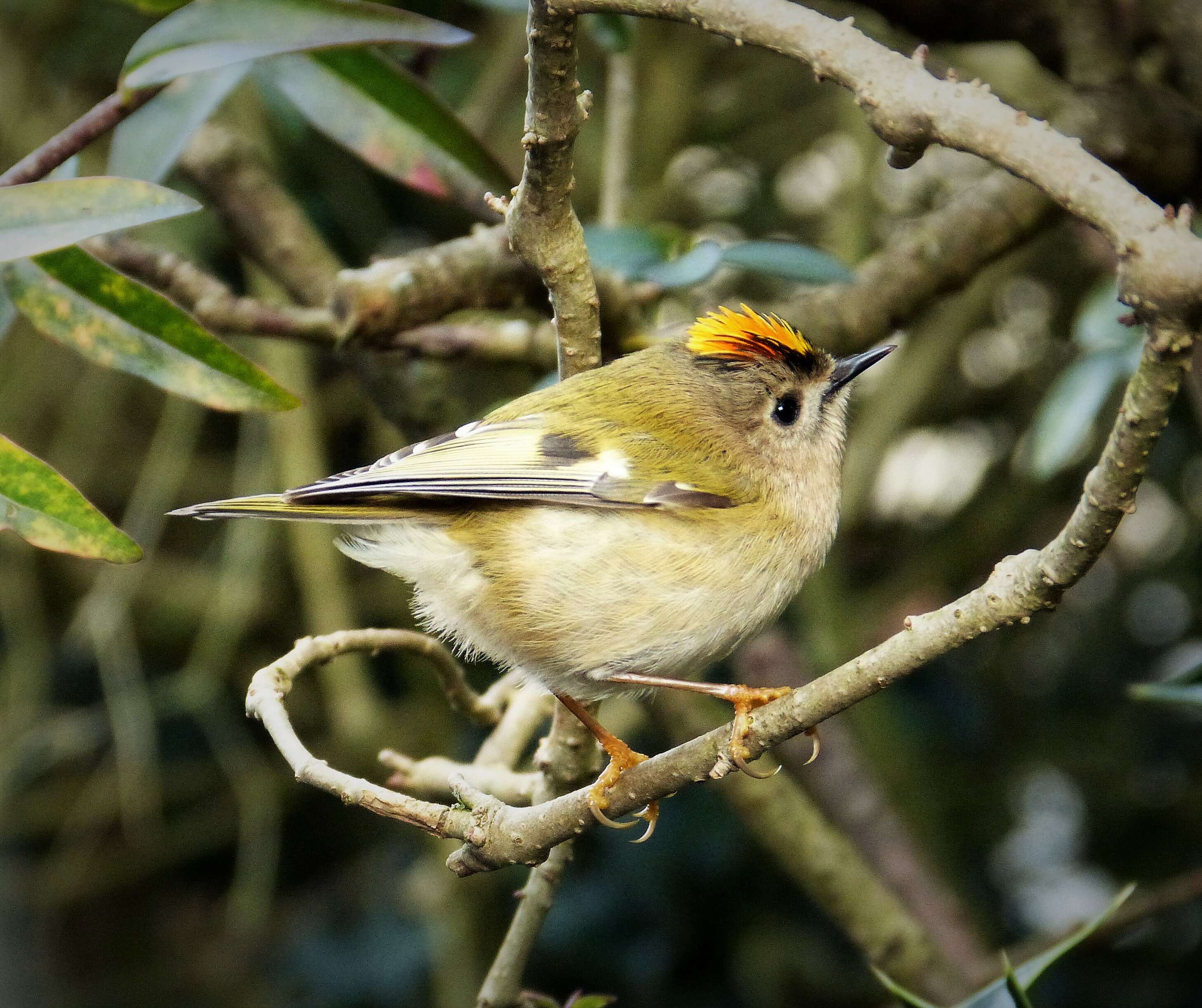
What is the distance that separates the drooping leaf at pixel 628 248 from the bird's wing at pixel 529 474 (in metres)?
0.33

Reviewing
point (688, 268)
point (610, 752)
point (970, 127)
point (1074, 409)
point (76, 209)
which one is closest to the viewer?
point (970, 127)

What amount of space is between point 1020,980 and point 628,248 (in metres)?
1.27

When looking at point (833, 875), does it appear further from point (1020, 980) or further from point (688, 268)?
point (688, 268)

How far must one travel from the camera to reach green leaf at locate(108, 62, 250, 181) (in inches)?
76.6

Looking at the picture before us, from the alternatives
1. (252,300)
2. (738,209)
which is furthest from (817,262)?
(738,209)

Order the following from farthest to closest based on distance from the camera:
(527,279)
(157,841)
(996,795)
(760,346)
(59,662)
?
1. (59,662)
2. (157,841)
3. (996,795)
4. (527,279)
5. (760,346)

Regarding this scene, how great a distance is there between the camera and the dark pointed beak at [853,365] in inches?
77.9

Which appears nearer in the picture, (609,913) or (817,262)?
(817,262)

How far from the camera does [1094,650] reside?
3635 millimetres

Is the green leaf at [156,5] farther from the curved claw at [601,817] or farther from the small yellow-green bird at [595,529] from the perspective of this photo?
the curved claw at [601,817]

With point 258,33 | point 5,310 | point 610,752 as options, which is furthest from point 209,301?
point 610,752

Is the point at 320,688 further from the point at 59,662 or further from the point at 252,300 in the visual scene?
the point at 252,300

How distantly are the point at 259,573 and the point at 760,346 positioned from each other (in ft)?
6.71

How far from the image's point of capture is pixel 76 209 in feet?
4.80
